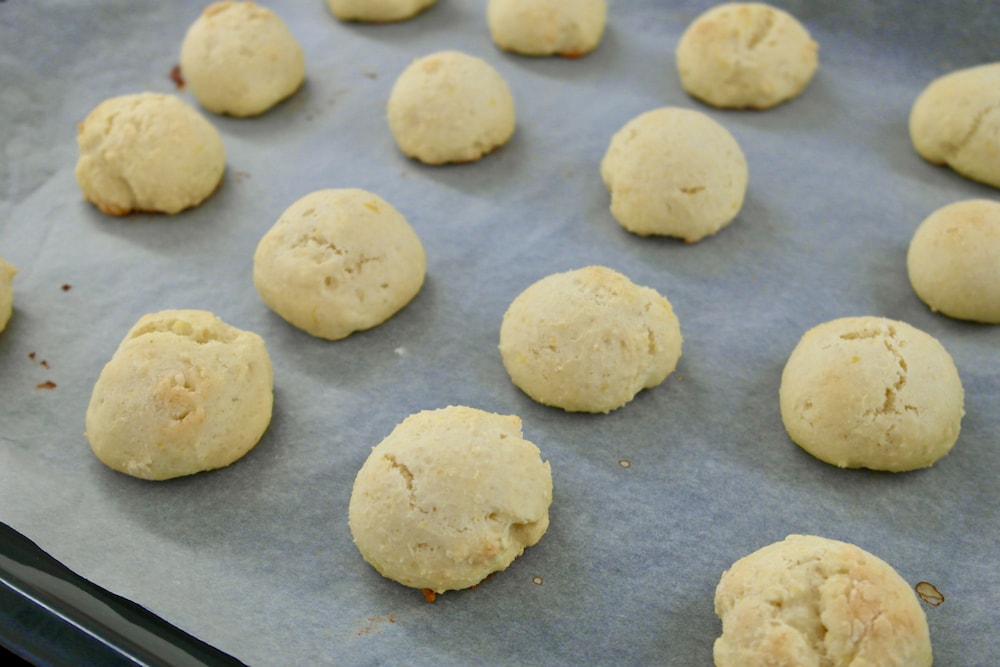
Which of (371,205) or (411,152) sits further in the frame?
(411,152)

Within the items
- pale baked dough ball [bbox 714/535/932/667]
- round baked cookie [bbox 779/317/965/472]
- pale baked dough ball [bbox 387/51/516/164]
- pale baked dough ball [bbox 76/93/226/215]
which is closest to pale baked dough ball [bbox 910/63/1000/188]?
round baked cookie [bbox 779/317/965/472]

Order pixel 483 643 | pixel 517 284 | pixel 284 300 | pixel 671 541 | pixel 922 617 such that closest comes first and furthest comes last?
pixel 922 617, pixel 483 643, pixel 671 541, pixel 284 300, pixel 517 284

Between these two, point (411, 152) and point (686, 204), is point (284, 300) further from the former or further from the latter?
point (686, 204)

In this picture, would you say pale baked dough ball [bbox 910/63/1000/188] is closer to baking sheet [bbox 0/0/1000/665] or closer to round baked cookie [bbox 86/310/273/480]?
baking sheet [bbox 0/0/1000/665]


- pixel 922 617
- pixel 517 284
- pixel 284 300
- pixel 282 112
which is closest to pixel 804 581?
pixel 922 617

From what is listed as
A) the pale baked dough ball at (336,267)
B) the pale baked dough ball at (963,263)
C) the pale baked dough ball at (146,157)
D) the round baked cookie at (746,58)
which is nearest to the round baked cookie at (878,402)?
the pale baked dough ball at (963,263)
